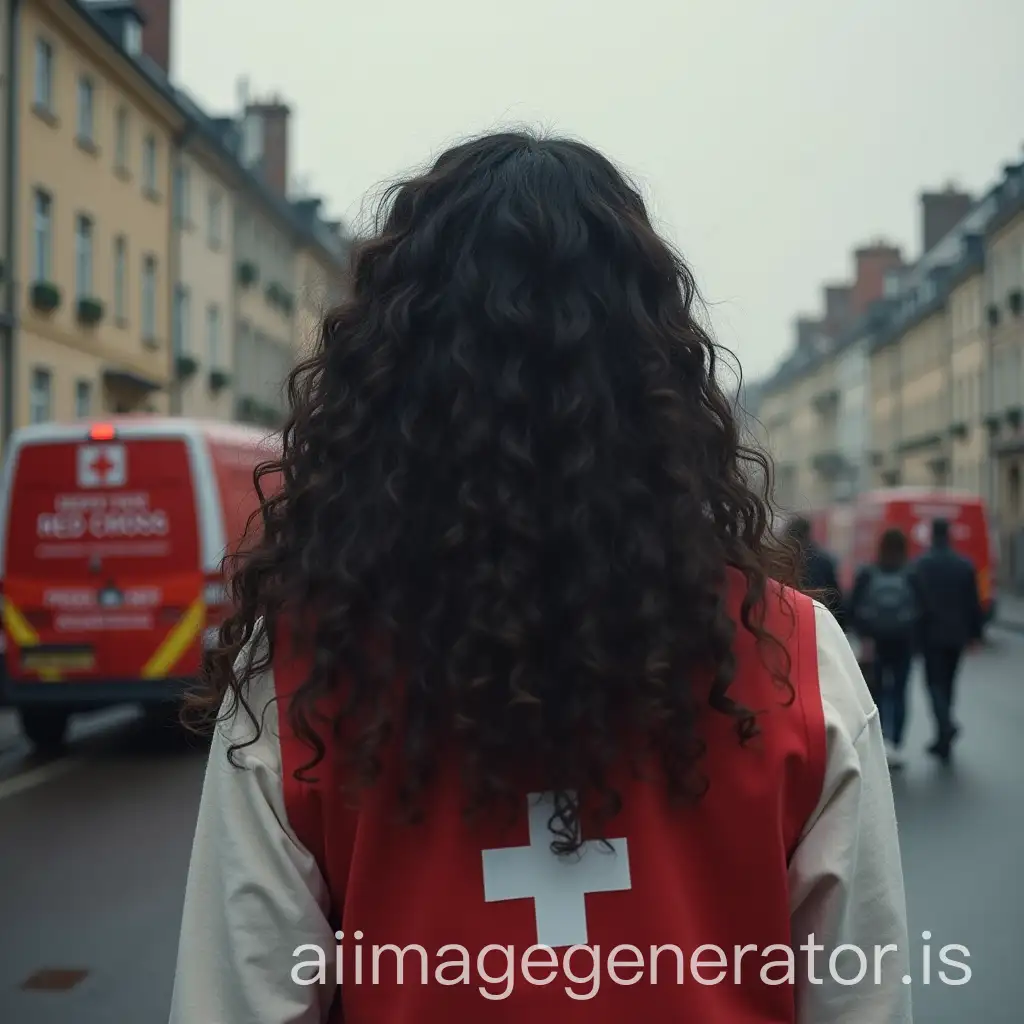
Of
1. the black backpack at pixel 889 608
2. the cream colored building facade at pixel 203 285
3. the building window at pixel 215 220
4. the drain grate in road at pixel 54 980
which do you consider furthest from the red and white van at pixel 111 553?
the building window at pixel 215 220

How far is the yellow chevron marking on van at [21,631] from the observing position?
12805mm

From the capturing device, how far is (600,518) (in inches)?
67.5

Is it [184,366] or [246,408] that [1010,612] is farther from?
[246,408]

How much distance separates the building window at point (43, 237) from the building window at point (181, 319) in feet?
28.3

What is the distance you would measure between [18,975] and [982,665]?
1994 centimetres

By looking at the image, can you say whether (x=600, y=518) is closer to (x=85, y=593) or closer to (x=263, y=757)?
(x=263, y=757)

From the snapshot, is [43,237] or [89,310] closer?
[43,237]

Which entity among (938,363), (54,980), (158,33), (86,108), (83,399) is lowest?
(54,980)

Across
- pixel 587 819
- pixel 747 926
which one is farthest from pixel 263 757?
pixel 747 926

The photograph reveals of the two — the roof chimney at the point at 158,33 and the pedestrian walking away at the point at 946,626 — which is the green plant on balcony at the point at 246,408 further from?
the pedestrian walking away at the point at 946,626

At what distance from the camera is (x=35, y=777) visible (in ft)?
38.2

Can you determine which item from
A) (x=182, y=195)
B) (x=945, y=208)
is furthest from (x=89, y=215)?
(x=945, y=208)

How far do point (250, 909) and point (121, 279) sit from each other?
3475cm

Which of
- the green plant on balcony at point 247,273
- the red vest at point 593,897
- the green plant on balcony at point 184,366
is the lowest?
the red vest at point 593,897
